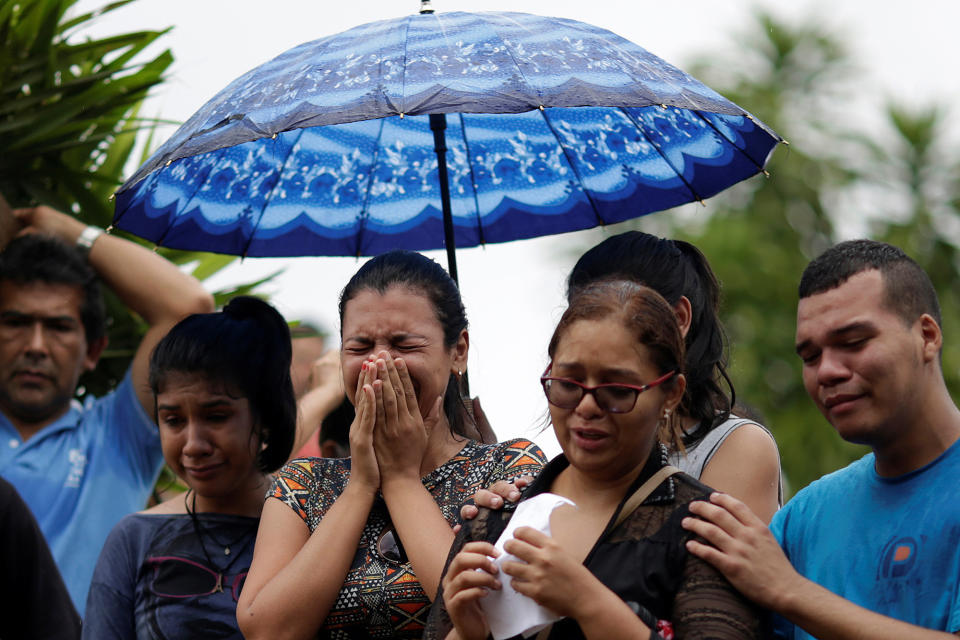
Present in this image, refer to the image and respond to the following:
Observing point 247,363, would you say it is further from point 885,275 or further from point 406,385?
point 885,275

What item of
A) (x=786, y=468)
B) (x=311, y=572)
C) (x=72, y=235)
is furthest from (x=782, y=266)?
(x=311, y=572)

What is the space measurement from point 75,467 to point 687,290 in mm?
2622

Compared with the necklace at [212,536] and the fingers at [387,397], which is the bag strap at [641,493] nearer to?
the fingers at [387,397]

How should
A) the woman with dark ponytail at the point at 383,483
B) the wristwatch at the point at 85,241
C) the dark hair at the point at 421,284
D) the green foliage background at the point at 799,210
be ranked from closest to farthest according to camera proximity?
1. the woman with dark ponytail at the point at 383,483
2. the dark hair at the point at 421,284
3. the wristwatch at the point at 85,241
4. the green foliage background at the point at 799,210

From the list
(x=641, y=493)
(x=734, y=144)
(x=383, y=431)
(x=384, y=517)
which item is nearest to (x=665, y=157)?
(x=734, y=144)

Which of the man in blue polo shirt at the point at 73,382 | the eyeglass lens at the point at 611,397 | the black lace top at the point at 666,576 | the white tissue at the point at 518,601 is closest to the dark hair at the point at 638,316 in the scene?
the eyeglass lens at the point at 611,397

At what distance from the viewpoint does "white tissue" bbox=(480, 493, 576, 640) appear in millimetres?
2348

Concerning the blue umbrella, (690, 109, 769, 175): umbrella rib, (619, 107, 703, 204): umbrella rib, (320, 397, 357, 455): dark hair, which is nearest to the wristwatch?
the blue umbrella

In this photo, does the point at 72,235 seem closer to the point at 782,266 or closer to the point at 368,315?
the point at 368,315

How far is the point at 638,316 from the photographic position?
2.56 m

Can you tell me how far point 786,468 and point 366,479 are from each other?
2449 cm

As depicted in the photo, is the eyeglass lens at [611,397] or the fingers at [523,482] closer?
the eyeglass lens at [611,397]

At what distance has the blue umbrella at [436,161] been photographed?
3.17m

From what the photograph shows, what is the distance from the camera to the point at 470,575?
2.39 meters
